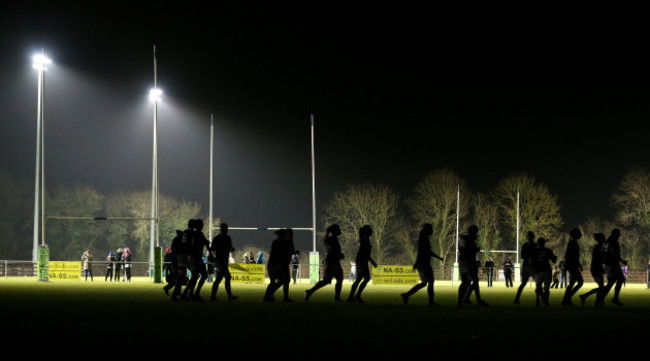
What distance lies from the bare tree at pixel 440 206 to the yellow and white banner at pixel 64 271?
36.9 metres

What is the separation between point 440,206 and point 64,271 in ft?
126

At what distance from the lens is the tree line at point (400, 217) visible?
7269 cm

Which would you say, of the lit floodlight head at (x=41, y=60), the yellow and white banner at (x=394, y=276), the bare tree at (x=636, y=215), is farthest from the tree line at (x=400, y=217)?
the lit floodlight head at (x=41, y=60)

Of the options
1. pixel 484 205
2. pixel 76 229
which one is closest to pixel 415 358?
pixel 484 205

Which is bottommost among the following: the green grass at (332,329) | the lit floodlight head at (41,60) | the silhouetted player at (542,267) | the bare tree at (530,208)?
the green grass at (332,329)

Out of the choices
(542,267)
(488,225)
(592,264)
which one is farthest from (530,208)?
(542,267)

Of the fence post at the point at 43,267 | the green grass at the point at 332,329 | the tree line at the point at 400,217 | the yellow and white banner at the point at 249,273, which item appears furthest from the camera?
the tree line at the point at 400,217

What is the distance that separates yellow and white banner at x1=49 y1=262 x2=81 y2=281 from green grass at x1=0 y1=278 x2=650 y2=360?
25529 mm

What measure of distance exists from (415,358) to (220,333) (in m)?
3.72

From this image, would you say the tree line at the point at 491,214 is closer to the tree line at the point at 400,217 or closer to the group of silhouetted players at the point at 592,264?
the tree line at the point at 400,217

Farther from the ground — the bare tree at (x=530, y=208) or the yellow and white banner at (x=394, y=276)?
the bare tree at (x=530, y=208)

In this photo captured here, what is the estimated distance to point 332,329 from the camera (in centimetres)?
1294

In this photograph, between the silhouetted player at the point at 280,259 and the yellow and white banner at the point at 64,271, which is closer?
the silhouetted player at the point at 280,259

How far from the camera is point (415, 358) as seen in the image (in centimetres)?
932
